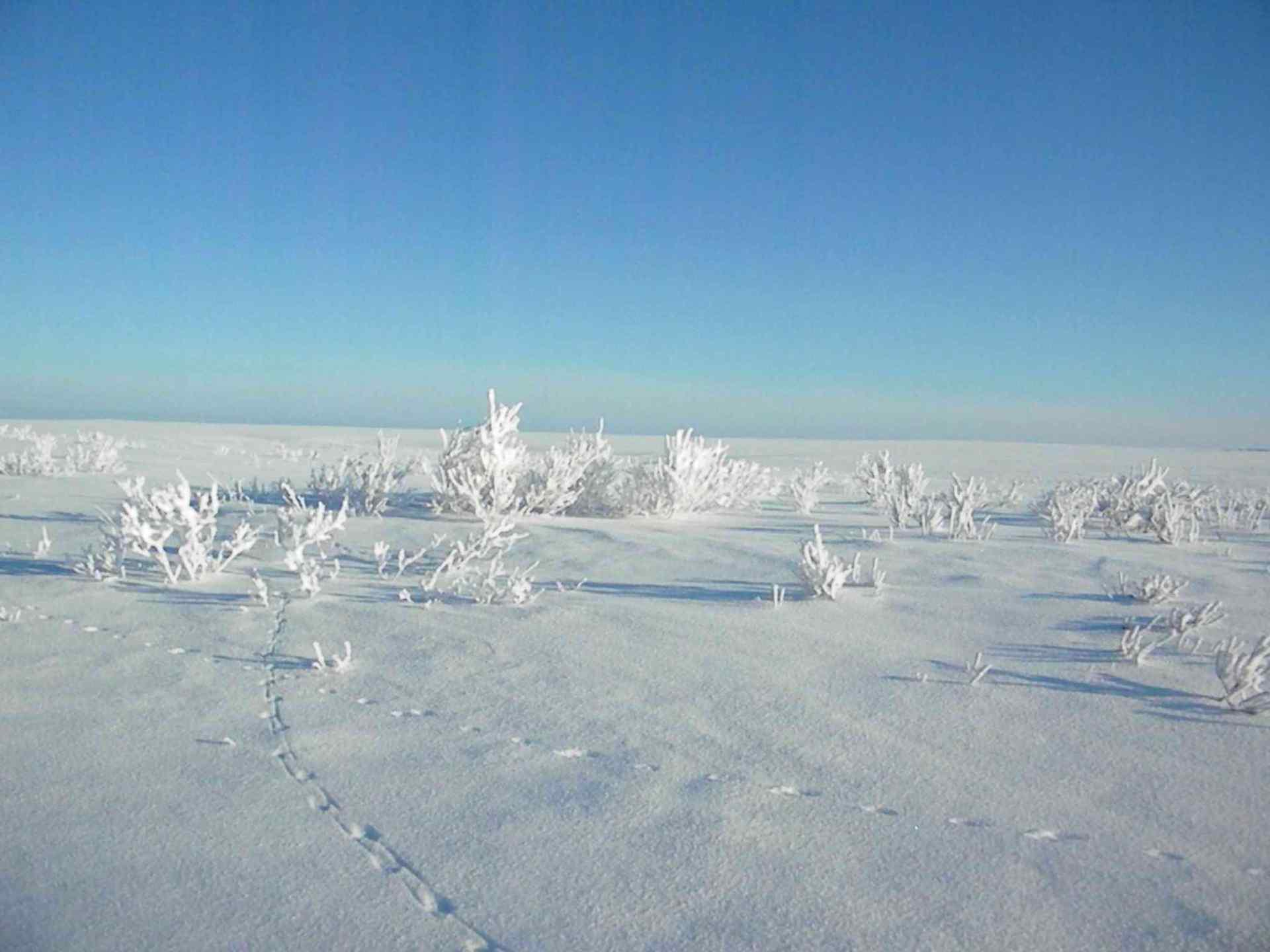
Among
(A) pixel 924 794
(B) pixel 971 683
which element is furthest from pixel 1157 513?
(A) pixel 924 794

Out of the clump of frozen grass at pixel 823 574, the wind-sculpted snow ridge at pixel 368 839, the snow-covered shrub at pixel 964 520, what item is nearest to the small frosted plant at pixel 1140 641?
the clump of frozen grass at pixel 823 574

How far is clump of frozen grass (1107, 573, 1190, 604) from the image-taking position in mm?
3932

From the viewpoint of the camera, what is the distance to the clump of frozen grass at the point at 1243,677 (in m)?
2.71

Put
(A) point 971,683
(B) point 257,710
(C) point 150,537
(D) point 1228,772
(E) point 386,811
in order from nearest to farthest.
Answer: (E) point 386,811
(D) point 1228,772
(B) point 257,710
(A) point 971,683
(C) point 150,537

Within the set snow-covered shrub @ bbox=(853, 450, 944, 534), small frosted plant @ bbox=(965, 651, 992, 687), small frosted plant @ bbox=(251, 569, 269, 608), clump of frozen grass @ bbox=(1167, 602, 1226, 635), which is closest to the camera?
small frosted plant @ bbox=(965, 651, 992, 687)

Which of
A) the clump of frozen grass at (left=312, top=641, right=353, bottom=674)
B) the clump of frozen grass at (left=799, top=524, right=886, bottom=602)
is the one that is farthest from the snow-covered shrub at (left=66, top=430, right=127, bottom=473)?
the clump of frozen grass at (left=799, top=524, right=886, bottom=602)

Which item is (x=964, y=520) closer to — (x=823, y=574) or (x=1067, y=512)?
(x=1067, y=512)

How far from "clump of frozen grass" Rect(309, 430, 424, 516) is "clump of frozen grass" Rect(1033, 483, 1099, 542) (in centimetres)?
461

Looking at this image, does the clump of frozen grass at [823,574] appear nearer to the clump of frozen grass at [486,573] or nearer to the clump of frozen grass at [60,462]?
the clump of frozen grass at [486,573]

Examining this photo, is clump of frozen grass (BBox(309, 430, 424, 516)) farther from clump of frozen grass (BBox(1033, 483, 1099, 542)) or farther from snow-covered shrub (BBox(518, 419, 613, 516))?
clump of frozen grass (BBox(1033, 483, 1099, 542))

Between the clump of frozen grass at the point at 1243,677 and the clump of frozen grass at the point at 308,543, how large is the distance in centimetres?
365

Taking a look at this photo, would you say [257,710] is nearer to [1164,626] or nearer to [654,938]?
[654,938]

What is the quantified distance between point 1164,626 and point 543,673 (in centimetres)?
256

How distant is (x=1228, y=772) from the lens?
2.32 m
